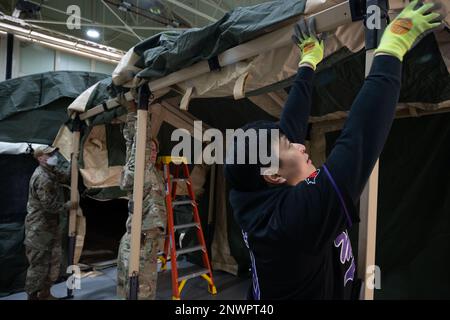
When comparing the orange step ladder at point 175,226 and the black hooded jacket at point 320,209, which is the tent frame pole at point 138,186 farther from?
the black hooded jacket at point 320,209

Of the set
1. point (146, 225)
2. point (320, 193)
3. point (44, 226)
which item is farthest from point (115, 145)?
point (320, 193)

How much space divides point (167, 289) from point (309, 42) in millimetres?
3006

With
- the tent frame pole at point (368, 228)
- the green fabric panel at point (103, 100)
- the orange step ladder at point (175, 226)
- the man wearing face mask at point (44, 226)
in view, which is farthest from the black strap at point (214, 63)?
the man wearing face mask at point (44, 226)

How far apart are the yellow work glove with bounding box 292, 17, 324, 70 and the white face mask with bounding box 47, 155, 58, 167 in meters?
3.06

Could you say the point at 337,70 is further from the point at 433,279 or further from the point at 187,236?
the point at 187,236

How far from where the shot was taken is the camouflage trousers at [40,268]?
9.93ft

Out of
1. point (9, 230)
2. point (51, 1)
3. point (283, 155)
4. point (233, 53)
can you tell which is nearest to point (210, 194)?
point (9, 230)

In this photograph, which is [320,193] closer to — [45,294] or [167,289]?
[167,289]

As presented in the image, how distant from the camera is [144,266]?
221 cm

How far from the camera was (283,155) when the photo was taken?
2.73ft

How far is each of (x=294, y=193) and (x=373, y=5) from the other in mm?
683

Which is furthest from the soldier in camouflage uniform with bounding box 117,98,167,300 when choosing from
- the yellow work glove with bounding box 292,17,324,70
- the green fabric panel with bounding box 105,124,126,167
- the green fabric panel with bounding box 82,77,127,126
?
the yellow work glove with bounding box 292,17,324,70

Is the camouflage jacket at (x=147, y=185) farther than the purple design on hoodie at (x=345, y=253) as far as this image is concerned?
Yes

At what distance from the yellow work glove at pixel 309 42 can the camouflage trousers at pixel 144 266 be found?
5.68ft
